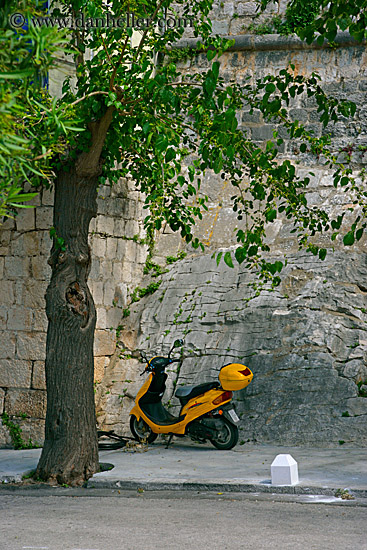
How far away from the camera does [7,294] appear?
897 centimetres

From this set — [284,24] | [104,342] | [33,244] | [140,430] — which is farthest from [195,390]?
[284,24]

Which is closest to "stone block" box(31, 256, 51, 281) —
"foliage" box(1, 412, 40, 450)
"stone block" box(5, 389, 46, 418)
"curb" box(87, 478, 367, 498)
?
"stone block" box(5, 389, 46, 418)

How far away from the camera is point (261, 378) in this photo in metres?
8.48

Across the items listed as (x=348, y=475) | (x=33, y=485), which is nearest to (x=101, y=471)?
(x=33, y=485)

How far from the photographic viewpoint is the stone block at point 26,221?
898cm

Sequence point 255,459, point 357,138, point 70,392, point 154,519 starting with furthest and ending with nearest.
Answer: point 357,138 → point 255,459 → point 70,392 → point 154,519

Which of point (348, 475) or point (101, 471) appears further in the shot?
point (101, 471)

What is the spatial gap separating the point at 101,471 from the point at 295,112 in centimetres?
731

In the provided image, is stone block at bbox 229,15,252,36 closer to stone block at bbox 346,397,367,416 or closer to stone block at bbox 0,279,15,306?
stone block at bbox 0,279,15,306

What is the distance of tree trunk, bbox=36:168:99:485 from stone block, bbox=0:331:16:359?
2275mm

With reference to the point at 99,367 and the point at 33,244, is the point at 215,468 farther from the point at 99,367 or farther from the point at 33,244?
the point at 33,244

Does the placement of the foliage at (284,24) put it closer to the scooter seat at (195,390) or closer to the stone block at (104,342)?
the stone block at (104,342)

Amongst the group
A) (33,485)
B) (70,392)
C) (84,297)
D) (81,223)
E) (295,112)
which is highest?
(295,112)

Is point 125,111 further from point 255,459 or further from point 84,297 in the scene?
point 255,459
